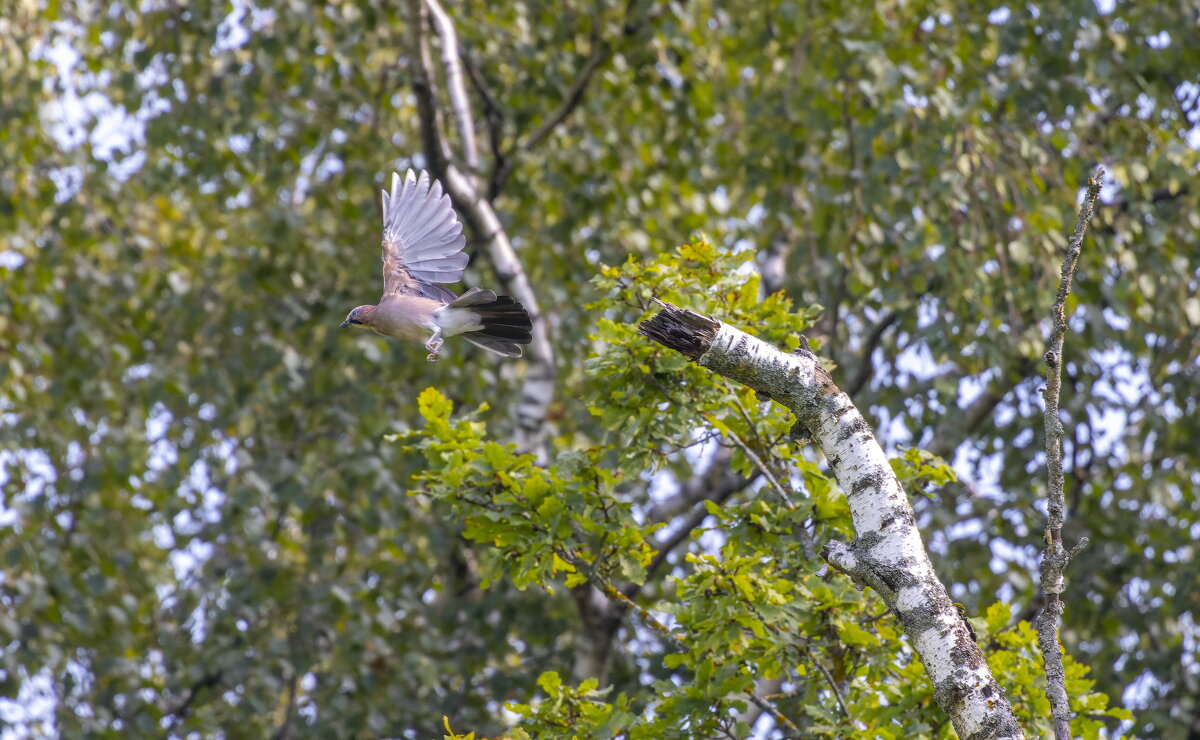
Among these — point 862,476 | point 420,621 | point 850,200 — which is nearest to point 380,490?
point 420,621

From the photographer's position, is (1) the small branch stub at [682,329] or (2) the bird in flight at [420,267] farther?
(2) the bird in flight at [420,267]

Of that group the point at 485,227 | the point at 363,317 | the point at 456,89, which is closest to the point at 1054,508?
the point at 363,317

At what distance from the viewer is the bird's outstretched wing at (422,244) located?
411 cm

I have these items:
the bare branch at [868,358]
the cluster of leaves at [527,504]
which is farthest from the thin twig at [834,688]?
the bare branch at [868,358]

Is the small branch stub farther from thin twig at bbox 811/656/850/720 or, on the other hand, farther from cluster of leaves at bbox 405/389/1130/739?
thin twig at bbox 811/656/850/720

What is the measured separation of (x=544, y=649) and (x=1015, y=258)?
2984 millimetres

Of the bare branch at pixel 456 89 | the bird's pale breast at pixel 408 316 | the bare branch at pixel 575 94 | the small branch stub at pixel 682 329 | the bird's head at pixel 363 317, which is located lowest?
the small branch stub at pixel 682 329

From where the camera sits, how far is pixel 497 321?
393 cm

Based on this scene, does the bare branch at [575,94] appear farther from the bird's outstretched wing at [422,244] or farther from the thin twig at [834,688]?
the thin twig at [834,688]

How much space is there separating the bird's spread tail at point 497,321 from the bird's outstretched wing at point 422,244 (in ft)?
0.66

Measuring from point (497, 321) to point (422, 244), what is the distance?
1.37ft

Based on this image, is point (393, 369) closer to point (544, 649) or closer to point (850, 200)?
point (544, 649)

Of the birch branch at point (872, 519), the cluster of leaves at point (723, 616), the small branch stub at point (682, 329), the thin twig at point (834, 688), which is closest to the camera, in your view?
the birch branch at point (872, 519)

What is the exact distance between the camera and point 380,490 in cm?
588
